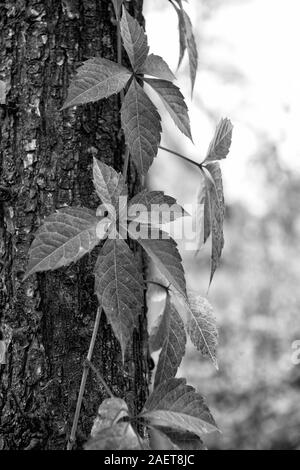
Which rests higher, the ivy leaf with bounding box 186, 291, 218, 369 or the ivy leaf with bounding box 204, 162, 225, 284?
the ivy leaf with bounding box 204, 162, 225, 284

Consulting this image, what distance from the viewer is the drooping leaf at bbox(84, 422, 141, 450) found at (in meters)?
0.65

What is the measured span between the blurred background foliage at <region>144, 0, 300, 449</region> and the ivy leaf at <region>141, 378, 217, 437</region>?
3.41 meters

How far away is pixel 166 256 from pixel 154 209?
7 centimetres

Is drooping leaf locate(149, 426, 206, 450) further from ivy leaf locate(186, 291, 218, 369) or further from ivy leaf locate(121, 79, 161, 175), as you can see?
ivy leaf locate(121, 79, 161, 175)

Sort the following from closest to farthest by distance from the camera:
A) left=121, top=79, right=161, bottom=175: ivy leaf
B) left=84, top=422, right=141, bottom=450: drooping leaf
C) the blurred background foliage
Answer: left=84, top=422, right=141, bottom=450: drooping leaf < left=121, top=79, right=161, bottom=175: ivy leaf < the blurred background foliage

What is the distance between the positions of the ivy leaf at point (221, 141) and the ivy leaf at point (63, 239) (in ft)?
0.82

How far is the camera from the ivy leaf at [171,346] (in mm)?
886

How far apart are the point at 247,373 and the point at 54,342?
3565 mm

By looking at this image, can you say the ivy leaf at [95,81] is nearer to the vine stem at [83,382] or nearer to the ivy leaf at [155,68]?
the ivy leaf at [155,68]

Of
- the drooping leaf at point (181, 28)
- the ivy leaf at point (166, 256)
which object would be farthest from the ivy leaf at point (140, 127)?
the drooping leaf at point (181, 28)

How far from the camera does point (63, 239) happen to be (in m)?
0.70

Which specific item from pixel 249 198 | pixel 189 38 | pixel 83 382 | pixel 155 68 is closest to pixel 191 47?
pixel 189 38

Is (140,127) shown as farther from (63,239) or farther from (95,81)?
(63,239)

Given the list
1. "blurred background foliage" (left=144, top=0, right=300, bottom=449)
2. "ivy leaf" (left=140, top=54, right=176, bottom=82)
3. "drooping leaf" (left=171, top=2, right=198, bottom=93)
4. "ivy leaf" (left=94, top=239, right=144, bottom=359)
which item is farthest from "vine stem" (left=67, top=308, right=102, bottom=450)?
"blurred background foliage" (left=144, top=0, right=300, bottom=449)
